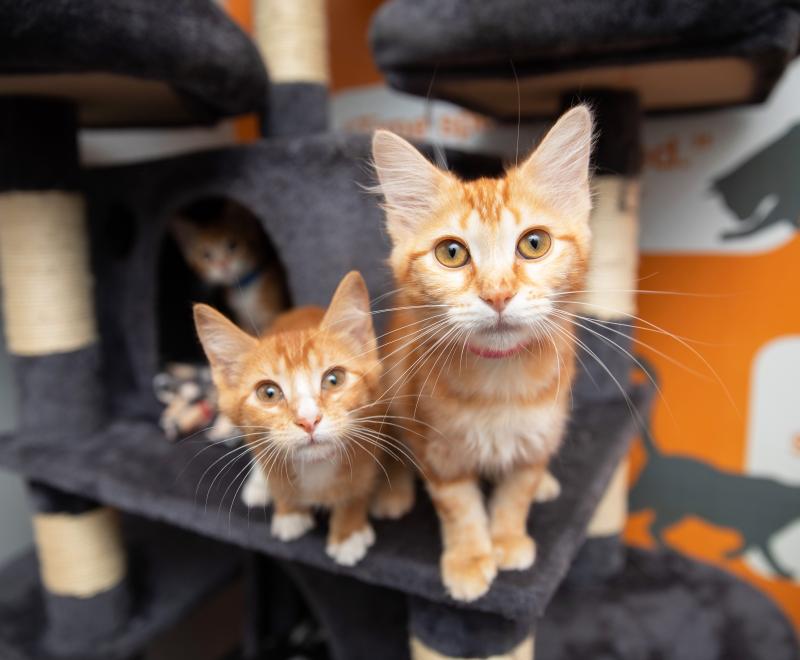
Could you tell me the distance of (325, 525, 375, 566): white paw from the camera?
0.71 metres

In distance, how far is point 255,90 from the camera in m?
1.03

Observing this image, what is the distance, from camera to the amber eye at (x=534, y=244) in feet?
1.79

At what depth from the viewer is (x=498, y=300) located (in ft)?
1.66

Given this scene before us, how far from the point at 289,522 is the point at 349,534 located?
8cm

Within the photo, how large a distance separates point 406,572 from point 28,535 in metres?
1.26

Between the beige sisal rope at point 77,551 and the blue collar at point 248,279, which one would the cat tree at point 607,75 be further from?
the beige sisal rope at point 77,551

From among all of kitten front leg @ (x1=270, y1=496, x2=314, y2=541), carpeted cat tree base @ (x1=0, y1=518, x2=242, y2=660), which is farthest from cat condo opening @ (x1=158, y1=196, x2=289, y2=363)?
kitten front leg @ (x1=270, y1=496, x2=314, y2=541)

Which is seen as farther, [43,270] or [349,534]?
[43,270]

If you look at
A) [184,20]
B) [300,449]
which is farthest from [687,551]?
[184,20]

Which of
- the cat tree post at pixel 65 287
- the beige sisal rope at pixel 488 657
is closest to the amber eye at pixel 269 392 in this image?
the beige sisal rope at pixel 488 657

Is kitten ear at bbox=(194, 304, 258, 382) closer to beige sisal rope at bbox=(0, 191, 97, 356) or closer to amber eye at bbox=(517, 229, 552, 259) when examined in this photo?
amber eye at bbox=(517, 229, 552, 259)

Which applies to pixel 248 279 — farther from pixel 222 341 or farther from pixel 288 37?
pixel 222 341

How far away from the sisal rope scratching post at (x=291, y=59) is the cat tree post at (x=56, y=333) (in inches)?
15.2

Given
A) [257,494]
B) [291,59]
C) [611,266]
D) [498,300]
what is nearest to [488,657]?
[257,494]
